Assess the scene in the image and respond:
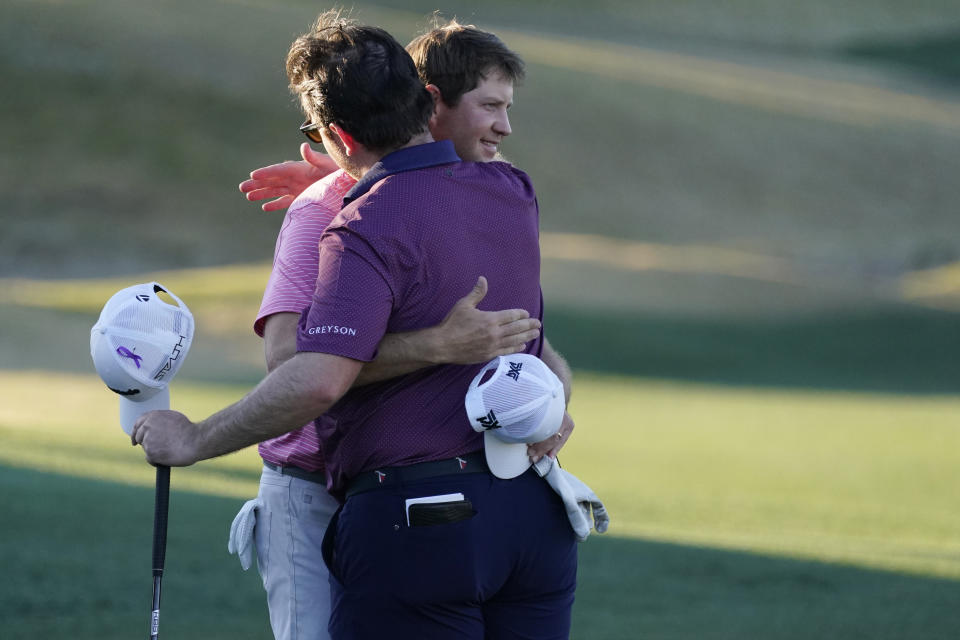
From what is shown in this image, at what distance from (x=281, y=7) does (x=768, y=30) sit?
27.6 metres

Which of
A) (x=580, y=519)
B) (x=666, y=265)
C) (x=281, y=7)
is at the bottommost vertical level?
(x=580, y=519)

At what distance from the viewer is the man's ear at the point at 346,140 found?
2.59 m

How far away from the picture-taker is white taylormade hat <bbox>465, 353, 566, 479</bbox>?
8.02 feet

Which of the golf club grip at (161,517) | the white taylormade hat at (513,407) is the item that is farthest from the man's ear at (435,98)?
the golf club grip at (161,517)

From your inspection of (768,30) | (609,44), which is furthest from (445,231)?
(768,30)

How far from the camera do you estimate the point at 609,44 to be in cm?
5278

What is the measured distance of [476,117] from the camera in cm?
288

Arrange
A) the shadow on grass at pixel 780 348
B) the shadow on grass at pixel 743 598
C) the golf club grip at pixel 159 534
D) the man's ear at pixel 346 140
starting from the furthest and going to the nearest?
the shadow on grass at pixel 780 348 < the shadow on grass at pixel 743 598 < the golf club grip at pixel 159 534 < the man's ear at pixel 346 140

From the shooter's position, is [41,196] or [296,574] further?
[41,196]

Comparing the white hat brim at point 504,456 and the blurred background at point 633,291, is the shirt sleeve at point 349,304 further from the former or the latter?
the blurred background at point 633,291

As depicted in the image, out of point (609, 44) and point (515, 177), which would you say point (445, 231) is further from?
point (609, 44)

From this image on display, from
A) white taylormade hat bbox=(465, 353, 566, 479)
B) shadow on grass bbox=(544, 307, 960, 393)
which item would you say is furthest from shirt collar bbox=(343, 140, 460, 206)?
shadow on grass bbox=(544, 307, 960, 393)

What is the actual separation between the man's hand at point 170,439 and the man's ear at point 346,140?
612 millimetres

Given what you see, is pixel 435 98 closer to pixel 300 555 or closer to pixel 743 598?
pixel 300 555
